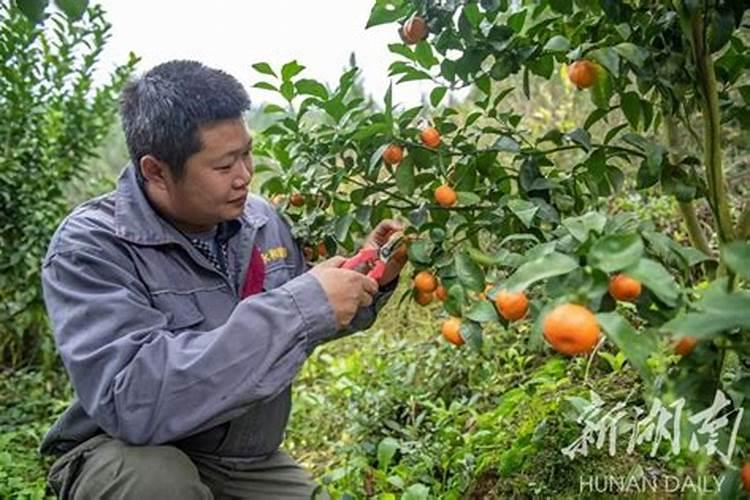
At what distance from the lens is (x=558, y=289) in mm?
836

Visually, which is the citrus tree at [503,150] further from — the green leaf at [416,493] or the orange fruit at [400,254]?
the green leaf at [416,493]

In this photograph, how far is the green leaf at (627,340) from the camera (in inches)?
29.9

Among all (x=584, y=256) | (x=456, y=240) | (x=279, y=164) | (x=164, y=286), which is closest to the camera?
(x=584, y=256)

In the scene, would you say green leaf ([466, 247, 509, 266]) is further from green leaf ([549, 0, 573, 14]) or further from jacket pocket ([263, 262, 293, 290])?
jacket pocket ([263, 262, 293, 290])

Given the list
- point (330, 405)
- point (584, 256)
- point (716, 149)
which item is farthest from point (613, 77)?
point (330, 405)

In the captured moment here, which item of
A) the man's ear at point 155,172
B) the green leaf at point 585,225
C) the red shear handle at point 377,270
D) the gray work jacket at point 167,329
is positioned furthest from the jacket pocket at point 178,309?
the green leaf at point 585,225

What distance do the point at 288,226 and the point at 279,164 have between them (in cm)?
16

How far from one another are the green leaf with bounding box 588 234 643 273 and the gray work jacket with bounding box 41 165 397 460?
71 cm

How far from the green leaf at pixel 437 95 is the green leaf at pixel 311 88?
21 centimetres

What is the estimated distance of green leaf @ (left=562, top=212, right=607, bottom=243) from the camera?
885 millimetres

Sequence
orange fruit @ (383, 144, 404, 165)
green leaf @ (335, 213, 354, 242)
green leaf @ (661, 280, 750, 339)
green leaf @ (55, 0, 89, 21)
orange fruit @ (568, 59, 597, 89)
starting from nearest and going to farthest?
green leaf @ (661, 280, 750, 339) → green leaf @ (55, 0, 89, 21) → orange fruit @ (568, 59, 597, 89) → orange fruit @ (383, 144, 404, 165) → green leaf @ (335, 213, 354, 242)

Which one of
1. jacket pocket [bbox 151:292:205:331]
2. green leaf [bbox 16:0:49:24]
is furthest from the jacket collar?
green leaf [bbox 16:0:49:24]

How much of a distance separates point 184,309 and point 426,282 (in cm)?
51

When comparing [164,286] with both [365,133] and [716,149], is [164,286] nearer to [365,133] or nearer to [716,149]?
[365,133]
